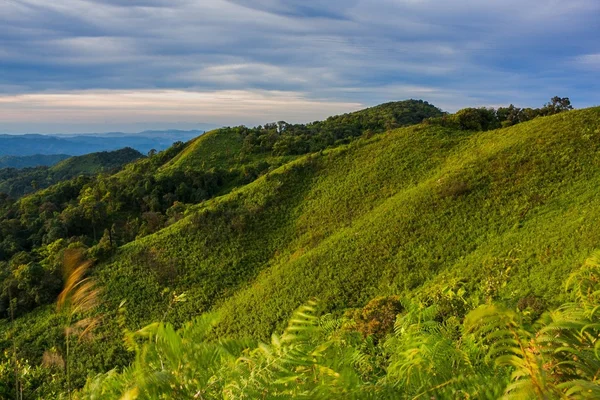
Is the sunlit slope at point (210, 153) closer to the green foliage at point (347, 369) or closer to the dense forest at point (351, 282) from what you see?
the dense forest at point (351, 282)

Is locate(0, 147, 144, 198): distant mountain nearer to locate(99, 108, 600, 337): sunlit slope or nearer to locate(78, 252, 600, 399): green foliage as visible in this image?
locate(99, 108, 600, 337): sunlit slope

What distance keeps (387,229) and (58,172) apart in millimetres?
153803

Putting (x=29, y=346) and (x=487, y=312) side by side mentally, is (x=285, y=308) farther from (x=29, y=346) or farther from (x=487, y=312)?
(x=487, y=312)

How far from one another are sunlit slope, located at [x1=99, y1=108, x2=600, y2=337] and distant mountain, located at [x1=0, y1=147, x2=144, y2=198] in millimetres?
101081

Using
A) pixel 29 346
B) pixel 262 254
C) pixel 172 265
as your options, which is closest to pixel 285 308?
pixel 262 254

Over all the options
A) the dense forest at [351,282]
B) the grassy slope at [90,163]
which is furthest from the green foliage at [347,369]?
the grassy slope at [90,163]

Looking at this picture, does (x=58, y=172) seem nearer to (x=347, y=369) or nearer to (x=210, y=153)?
(x=210, y=153)

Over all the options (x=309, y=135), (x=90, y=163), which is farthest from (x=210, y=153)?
(x=90, y=163)

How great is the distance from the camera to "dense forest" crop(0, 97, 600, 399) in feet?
8.89

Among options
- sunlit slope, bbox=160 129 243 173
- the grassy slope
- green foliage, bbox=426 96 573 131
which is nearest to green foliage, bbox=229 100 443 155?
sunlit slope, bbox=160 129 243 173

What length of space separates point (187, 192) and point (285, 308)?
4157 cm

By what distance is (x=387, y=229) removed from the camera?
29.6 meters

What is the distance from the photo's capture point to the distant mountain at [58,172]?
132750 mm

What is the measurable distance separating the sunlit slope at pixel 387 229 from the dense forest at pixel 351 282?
0.53 ft
